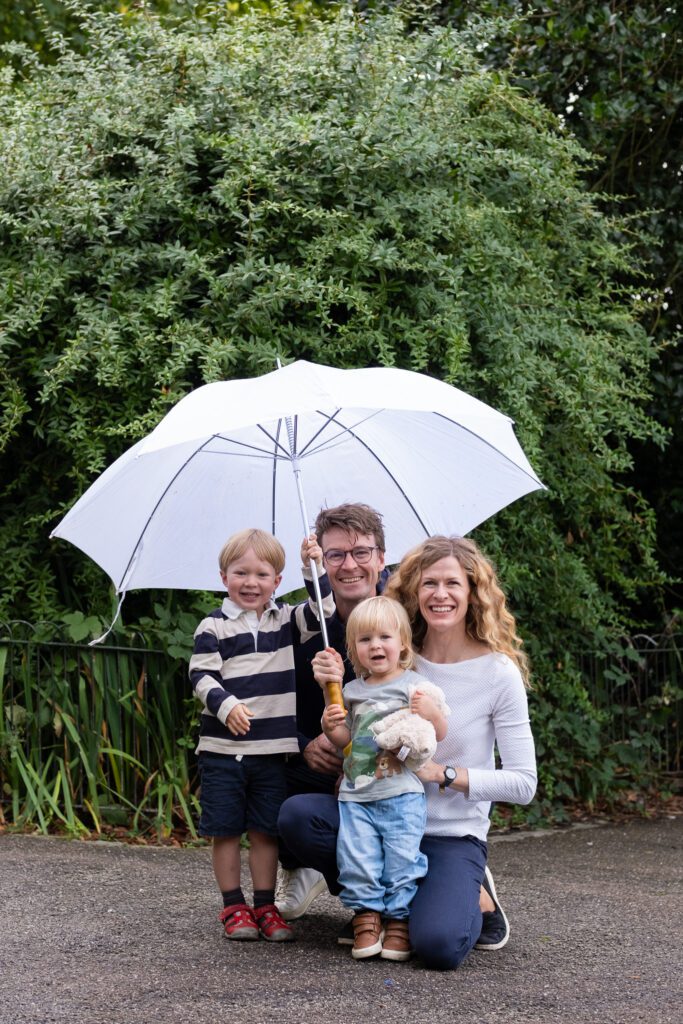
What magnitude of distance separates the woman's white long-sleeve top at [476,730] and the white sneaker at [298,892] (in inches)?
24.2

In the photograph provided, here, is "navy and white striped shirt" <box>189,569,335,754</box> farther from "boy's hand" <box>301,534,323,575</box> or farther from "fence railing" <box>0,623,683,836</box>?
"fence railing" <box>0,623,683,836</box>

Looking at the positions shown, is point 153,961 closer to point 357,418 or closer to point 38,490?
point 357,418

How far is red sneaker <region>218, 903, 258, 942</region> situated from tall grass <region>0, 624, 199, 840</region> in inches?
79.0

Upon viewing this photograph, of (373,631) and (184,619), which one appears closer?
(373,631)

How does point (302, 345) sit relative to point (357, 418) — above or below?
above

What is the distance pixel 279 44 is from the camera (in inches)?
266

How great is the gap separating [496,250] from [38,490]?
9.07ft

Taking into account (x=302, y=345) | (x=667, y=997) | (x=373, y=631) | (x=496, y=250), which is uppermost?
(x=496, y=250)

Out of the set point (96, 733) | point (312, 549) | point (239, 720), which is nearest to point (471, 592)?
point (312, 549)

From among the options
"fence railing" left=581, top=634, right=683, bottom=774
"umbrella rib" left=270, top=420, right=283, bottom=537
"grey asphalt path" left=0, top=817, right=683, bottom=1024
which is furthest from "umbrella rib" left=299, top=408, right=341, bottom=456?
"fence railing" left=581, top=634, right=683, bottom=774

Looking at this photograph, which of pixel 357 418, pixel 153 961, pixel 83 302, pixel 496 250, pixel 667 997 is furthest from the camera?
pixel 496 250

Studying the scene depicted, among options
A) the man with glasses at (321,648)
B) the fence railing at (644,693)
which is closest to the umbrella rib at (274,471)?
the man with glasses at (321,648)

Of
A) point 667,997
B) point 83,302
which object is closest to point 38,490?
point 83,302

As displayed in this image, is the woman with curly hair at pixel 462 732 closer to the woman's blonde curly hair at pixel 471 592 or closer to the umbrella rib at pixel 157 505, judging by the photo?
the woman's blonde curly hair at pixel 471 592
